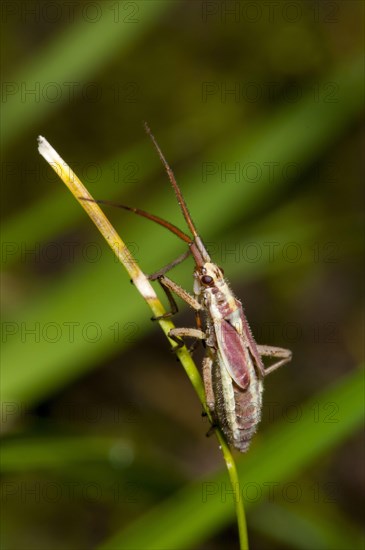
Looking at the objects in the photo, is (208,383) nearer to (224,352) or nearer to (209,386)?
(209,386)

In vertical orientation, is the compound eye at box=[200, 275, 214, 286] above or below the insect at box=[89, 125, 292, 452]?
above

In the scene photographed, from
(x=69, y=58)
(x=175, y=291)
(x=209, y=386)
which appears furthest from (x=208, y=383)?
(x=69, y=58)

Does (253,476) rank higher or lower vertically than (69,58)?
lower

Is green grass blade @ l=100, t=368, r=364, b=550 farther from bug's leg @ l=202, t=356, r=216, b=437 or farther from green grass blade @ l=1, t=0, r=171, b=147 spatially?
green grass blade @ l=1, t=0, r=171, b=147

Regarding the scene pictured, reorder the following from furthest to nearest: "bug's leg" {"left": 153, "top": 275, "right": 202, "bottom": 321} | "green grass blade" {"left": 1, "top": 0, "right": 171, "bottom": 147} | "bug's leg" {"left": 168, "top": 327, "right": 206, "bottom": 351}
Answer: "green grass blade" {"left": 1, "top": 0, "right": 171, "bottom": 147} < "bug's leg" {"left": 153, "top": 275, "right": 202, "bottom": 321} < "bug's leg" {"left": 168, "top": 327, "right": 206, "bottom": 351}

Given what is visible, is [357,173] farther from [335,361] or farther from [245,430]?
[245,430]

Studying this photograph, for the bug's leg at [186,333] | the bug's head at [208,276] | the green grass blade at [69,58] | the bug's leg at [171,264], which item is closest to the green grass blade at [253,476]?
the bug's leg at [186,333]

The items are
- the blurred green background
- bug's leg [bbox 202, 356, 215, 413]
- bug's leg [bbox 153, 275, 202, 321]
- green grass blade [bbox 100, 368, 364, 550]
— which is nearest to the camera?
green grass blade [bbox 100, 368, 364, 550]

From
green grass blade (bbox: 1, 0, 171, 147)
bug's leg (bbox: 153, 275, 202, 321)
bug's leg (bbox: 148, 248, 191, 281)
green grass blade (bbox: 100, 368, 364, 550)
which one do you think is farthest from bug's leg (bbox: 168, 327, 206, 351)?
green grass blade (bbox: 1, 0, 171, 147)
